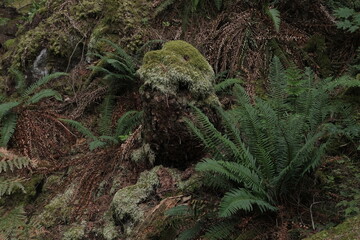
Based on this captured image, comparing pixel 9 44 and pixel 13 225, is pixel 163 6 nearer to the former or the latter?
pixel 9 44

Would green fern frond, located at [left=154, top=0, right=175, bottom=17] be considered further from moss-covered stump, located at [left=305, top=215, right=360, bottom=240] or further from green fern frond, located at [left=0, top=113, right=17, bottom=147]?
moss-covered stump, located at [left=305, top=215, right=360, bottom=240]

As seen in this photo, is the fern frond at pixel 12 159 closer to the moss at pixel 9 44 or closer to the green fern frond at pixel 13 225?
the green fern frond at pixel 13 225

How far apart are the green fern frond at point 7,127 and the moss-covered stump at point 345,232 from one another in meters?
3.74

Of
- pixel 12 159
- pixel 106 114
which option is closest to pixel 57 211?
pixel 12 159

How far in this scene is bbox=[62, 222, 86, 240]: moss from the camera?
3.30 metres

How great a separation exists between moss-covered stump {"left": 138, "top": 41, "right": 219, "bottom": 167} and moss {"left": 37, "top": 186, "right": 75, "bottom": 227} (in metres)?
1.10

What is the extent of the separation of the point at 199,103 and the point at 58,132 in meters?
2.29

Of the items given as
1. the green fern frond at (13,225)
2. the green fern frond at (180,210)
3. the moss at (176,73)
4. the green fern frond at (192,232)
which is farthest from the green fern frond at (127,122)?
the green fern frond at (192,232)

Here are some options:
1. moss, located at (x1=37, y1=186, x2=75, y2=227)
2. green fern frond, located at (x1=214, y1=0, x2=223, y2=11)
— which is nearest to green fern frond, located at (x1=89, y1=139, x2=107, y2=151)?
moss, located at (x1=37, y1=186, x2=75, y2=227)

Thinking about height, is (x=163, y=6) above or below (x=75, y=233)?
above

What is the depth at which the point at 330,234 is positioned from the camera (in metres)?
1.97

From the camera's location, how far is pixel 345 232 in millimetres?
1915

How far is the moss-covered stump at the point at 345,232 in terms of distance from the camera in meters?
1.85

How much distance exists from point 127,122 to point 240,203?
2.34 metres
